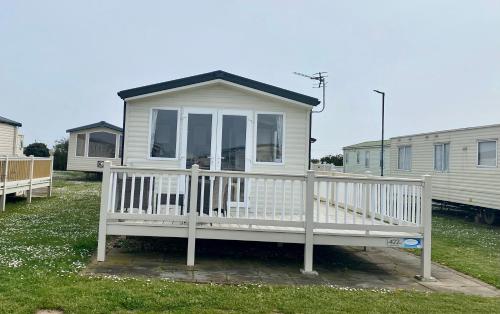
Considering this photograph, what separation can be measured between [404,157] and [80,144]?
18173mm

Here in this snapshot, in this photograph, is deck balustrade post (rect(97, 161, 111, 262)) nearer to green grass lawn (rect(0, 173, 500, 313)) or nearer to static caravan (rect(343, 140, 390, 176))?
green grass lawn (rect(0, 173, 500, 313))

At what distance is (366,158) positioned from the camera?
24.3 metres

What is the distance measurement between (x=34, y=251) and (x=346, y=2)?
10892 millimetres

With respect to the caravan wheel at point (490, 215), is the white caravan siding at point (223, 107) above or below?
above

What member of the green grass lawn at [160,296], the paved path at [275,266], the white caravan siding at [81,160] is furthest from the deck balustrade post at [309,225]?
the white caravan siding at [81,160]

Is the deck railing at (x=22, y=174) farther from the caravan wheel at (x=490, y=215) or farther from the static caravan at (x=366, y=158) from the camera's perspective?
the static caravan at (x=366, y=158)

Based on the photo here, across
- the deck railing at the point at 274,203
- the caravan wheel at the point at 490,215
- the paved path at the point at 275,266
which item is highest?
the deck railing at the point at 274,203

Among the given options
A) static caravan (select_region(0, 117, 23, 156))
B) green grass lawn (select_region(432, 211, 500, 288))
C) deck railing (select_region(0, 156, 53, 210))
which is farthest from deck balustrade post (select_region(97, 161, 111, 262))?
static caravan (select_region(0, 117, 23, 156))

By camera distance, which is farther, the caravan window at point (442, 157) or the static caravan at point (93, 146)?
the static caravan at point (93, 146)

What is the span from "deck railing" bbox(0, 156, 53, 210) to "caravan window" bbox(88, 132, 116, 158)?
10048 millimetres

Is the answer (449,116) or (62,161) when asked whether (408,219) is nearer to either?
(449,116)

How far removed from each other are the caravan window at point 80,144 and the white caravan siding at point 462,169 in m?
18.3

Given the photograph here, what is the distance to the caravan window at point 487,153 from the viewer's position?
11.9 meters

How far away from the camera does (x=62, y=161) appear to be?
32.5 meters
